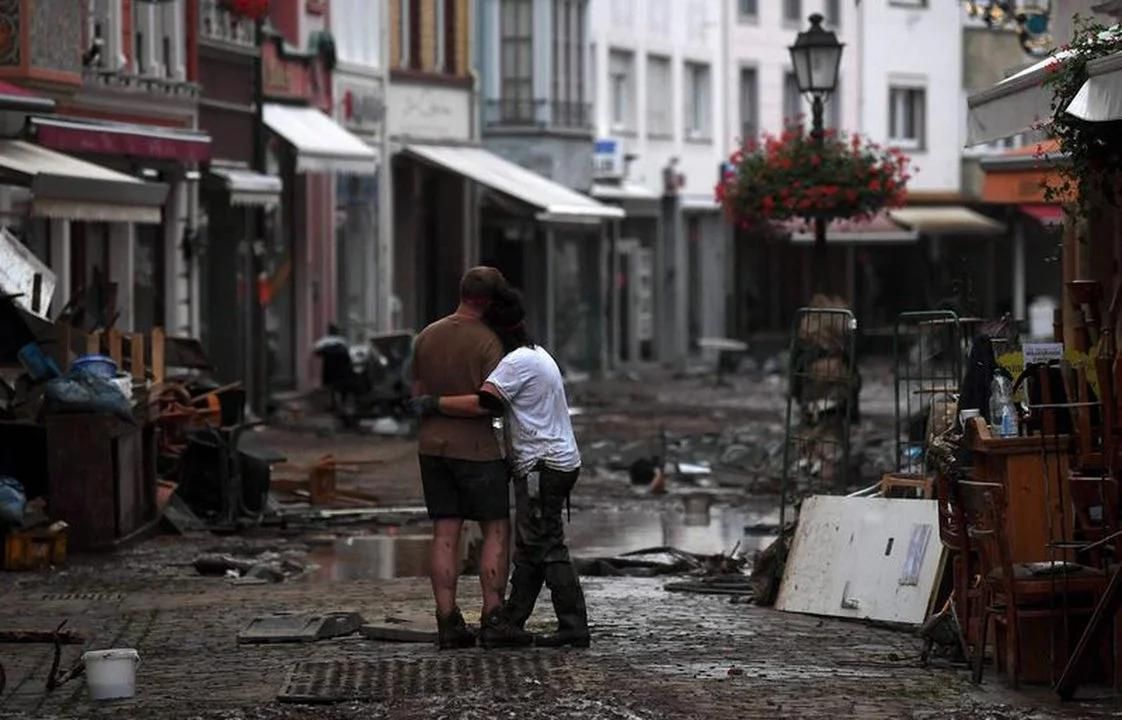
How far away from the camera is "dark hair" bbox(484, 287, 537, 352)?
13.6m

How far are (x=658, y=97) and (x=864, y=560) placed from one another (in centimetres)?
4327

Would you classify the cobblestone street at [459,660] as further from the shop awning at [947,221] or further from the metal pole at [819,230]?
the shop awning at [947,221]

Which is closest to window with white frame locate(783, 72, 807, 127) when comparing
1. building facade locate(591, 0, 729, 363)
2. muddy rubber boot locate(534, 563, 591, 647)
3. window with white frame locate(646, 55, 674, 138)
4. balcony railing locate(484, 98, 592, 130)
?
building facade locate(591, 0, 729, 363)

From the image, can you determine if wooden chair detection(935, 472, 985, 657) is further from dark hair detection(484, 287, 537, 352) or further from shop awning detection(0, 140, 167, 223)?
shop awning detection(0, 140, 167, 223)

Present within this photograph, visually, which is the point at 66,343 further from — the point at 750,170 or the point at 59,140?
the point at 750,170

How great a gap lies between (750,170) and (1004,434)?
1598cm

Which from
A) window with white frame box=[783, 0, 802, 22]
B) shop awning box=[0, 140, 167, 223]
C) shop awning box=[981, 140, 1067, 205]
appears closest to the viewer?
shop awning box=[0, 140, 167, 223]

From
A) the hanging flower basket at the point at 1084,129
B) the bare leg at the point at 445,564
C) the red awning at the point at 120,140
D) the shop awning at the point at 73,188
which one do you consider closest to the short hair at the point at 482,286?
the bare leg at the point at 445,564

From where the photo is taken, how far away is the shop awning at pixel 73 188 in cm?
2109

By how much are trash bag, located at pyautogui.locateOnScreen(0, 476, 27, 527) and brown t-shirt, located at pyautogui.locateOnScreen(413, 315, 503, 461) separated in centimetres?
455

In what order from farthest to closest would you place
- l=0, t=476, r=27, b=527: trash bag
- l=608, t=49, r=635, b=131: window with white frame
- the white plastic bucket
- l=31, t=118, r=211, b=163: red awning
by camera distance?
l=608, t=49, r=635, b=131: window with white frame → l=31, t=118, r=211, b=163: red awning → l=0, t=476, r=27, b=527: trash bag → the white plastic bucket

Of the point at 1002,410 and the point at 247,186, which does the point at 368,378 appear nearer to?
the point at 247,186

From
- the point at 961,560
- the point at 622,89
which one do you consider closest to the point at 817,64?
the point at 961,560

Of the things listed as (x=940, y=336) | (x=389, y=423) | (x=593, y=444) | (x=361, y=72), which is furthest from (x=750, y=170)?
(x=361, y=72)
